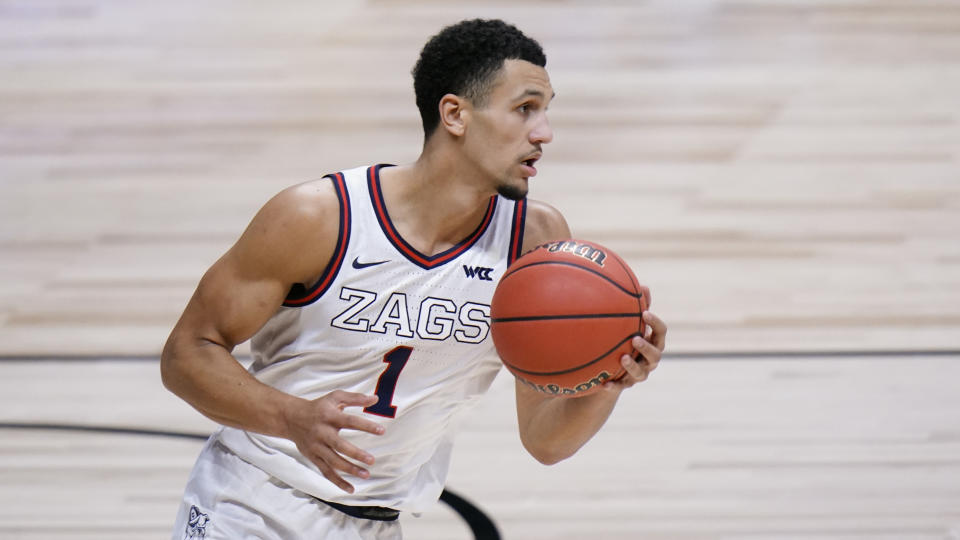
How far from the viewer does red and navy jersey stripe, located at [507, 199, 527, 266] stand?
2822mm

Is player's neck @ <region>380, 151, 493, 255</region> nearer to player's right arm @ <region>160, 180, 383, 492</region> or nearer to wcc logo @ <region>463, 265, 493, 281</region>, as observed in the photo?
wcc logo @ <region>463, 265, 493, 281</region>

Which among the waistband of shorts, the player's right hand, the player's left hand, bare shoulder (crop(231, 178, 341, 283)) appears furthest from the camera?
the waistband of shorts

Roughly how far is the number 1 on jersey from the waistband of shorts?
0.88 feet

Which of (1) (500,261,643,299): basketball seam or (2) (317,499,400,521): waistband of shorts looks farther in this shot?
(2) (317,499,400,521): waistband of shorts

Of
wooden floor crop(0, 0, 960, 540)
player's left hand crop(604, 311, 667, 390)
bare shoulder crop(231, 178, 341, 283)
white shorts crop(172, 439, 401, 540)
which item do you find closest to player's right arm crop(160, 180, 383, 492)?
bare shoulder crop(231, 178, 341, 283)

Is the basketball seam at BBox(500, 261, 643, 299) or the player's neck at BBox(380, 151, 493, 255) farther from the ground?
the player's neck at BBox(380, 151, 493, 255)

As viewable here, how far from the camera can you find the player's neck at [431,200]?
8.88 ft

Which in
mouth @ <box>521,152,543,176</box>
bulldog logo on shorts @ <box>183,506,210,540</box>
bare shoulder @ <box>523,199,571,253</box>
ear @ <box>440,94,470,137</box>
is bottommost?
bulldog logo on shorts @ <box>183,506,210,540</box>

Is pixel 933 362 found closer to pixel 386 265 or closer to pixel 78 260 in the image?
pixel 386 265

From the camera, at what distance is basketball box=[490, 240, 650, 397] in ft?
8.16

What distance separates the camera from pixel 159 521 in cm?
428

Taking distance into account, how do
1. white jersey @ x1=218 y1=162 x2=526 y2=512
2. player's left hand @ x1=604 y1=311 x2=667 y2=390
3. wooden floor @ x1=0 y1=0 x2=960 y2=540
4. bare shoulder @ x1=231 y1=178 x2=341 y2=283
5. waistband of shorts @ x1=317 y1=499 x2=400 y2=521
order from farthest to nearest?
1. wooden floor @ x1=0 y1=0 x2=960 y2=540
2. waistband of shorts @ x1=317 y1=499 x2=400 y2=521
3. white jersey @ x1=218 y1=162 x2=526 y2=512
4. bare shoulder @ x1=231 y1=178 x2=341 y2=283
5. player's left hand @ x1=604 y1=311 x2=667 y2=390

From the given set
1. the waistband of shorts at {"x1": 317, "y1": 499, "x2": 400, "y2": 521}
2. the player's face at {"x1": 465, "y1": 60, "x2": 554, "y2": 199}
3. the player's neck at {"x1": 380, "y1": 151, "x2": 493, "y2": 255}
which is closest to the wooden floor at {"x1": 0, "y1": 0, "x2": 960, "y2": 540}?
the waistband of shorts at {"x1": 317, "y1": 499, "x2": 400, "y2": 521}

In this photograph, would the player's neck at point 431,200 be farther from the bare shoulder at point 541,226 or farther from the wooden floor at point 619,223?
the wooden floor at point 619,223
